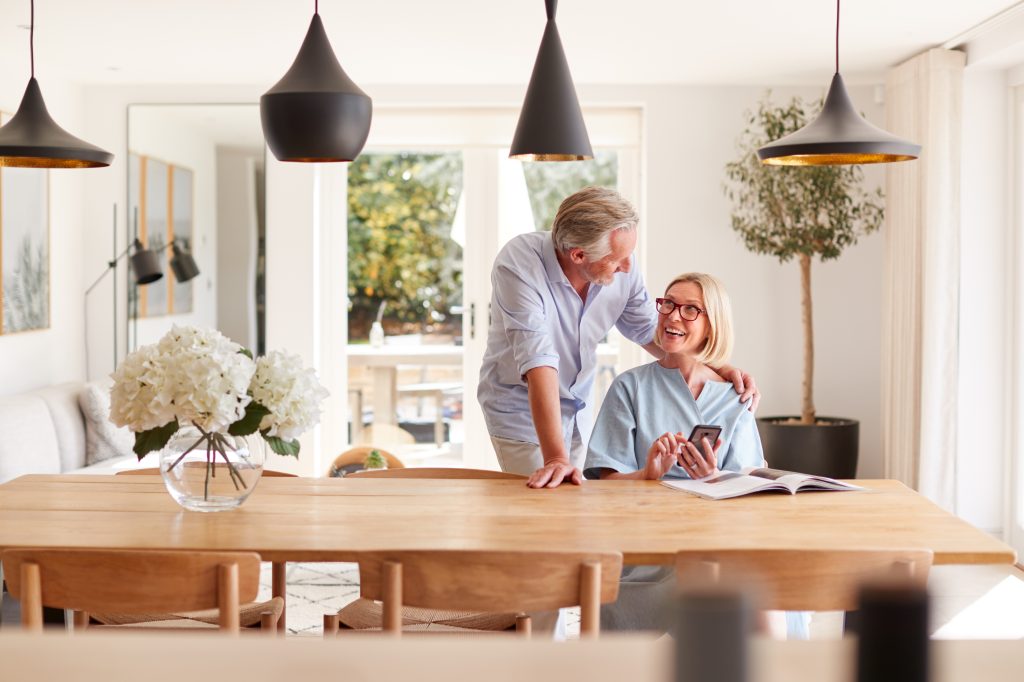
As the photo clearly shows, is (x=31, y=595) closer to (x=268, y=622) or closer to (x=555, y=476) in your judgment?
(x=268, y=622)

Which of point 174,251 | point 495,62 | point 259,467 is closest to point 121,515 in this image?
point 259,467

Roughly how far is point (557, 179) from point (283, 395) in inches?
183

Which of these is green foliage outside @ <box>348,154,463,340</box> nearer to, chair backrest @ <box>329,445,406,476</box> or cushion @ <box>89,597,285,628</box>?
chair backrest @ <box>329,445,406,476</box>

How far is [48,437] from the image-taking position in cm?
536

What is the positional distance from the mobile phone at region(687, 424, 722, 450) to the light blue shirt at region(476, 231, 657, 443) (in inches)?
19.5

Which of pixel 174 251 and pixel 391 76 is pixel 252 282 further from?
pixel 391 76

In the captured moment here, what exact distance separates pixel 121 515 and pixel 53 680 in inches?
68.9

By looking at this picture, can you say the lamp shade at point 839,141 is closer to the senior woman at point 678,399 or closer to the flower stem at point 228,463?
the senior woman at point 678,399

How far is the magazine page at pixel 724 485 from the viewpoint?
2.73 meters

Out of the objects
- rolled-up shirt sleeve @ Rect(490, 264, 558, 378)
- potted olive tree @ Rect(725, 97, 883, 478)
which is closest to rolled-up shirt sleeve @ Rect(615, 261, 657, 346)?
rolled-up shirt sleeve @ Rect(490, 264, 558, 378)

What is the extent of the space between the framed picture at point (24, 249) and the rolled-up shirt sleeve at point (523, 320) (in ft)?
11.1

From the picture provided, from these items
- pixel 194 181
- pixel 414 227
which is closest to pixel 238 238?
pixel 194 181

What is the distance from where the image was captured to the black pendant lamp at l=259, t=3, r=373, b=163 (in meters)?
2.63

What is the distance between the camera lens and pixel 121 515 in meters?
2.57
